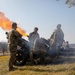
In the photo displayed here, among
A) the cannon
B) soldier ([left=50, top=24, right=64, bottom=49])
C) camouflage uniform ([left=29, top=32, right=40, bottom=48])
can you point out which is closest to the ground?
the cannon

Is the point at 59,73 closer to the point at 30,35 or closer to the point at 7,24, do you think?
the point at 30,35

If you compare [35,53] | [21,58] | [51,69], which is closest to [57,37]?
[35,53]

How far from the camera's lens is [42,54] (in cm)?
1642

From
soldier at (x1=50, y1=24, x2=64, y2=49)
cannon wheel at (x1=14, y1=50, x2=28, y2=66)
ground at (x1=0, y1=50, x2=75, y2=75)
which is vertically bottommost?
ground at (x1=0, y1=50, x2=75, y2=75)

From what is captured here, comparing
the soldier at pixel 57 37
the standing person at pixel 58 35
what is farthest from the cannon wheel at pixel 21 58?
the standing person at pixel 58 35

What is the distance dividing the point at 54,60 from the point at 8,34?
4.19 m

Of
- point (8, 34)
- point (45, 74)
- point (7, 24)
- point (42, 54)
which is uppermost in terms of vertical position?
point (7, 24)

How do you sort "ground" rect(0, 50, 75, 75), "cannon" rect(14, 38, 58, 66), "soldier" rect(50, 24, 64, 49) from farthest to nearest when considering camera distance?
"soldier" rect(50, 24, 64, 49) → "cannon" rect(14, 38, 58, 66) → "ground" rect(0, 50, 75, 75)

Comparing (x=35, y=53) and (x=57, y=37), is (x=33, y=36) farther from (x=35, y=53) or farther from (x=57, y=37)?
(x=35, y=53)

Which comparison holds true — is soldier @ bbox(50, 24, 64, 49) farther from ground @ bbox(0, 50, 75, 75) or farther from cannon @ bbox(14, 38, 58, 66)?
ground @ bbox(0, 50, 75, 75)

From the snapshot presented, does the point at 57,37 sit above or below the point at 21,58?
above

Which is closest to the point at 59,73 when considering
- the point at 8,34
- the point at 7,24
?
the point at 8,34

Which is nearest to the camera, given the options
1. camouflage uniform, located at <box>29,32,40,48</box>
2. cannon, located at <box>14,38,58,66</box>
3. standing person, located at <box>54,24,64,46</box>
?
cannon, located at <box>14,38,58,66</box>

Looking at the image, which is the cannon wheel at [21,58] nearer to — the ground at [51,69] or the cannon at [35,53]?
the cannon at [35,53]
